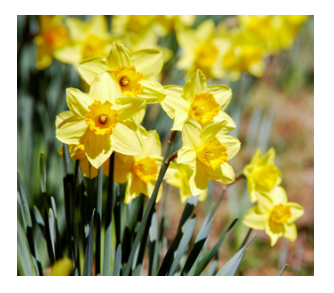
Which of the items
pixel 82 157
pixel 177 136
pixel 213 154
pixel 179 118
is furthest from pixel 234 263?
pixel 177 136

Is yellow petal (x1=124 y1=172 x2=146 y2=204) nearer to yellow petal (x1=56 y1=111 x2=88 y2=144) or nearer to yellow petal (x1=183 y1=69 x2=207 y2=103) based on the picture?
yellow petal (x1=56 y1=111 x2=88 y2=144)

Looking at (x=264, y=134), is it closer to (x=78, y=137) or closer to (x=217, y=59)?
(x=217, y=59)

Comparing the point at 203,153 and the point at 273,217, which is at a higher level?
the point at 203,153

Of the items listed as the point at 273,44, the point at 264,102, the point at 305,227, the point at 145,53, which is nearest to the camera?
the point at 145,53

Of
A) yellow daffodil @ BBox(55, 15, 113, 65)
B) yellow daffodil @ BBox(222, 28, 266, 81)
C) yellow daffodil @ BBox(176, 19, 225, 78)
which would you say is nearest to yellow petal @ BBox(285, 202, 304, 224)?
yellow daffodil @ BBox(176, 19, 225, 78)

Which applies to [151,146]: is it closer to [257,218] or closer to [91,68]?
[91,68]
